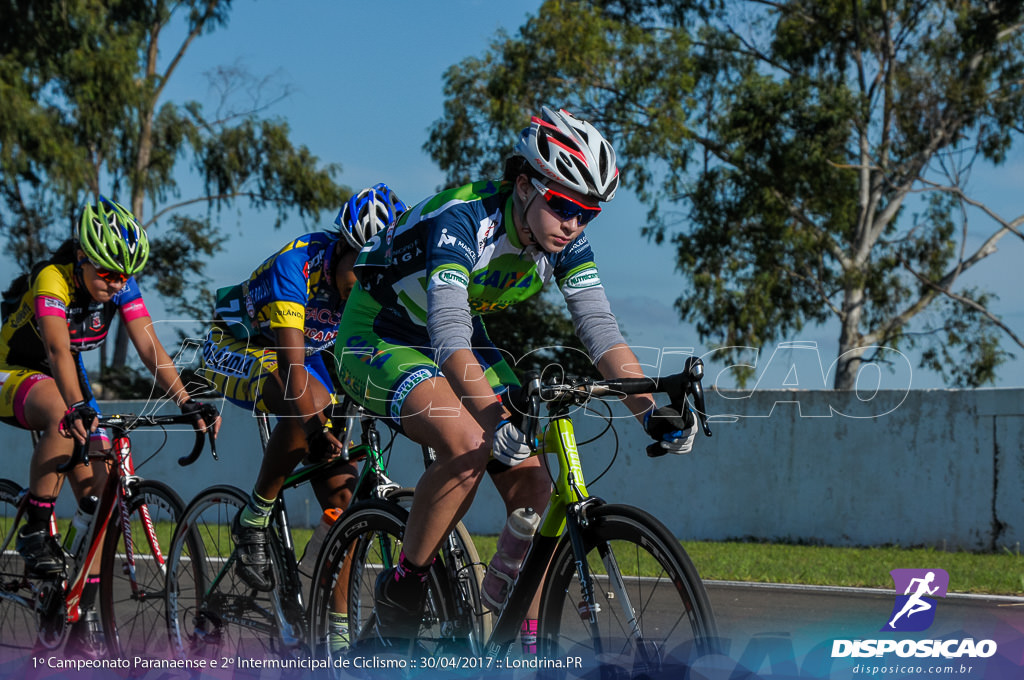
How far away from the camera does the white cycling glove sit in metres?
2.99

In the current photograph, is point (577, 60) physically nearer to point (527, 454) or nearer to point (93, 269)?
point (93, 269)

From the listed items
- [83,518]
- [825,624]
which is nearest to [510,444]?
[83,518]

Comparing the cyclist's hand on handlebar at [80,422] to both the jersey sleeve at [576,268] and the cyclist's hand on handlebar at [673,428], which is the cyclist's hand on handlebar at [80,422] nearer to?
the jersey sleeve at [576,268]

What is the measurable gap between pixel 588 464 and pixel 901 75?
16.7m

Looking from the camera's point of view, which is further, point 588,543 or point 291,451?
point 291,451

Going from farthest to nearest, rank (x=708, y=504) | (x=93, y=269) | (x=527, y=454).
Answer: (x=708, y=504) < (x=93, y=269) < (x=527, y=454)

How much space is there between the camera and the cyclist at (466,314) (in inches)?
133

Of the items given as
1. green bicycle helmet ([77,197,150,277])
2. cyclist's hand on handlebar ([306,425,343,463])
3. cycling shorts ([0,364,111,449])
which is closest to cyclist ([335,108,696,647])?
cyclist's hand on handlebar ([306,425,343,463])

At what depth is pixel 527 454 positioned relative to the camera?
301 centimetres

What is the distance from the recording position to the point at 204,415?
184 inches

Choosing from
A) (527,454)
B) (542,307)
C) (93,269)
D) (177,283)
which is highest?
(177,283)

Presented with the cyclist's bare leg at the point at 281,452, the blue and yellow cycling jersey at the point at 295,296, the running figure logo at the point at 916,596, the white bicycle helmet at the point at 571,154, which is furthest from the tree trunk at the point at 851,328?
the white bicycle helmet at the point at 571,154

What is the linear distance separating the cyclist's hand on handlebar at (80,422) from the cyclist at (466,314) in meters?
1.30

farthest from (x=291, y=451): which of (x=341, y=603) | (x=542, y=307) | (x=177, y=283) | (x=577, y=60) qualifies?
(x=177, y=283)
